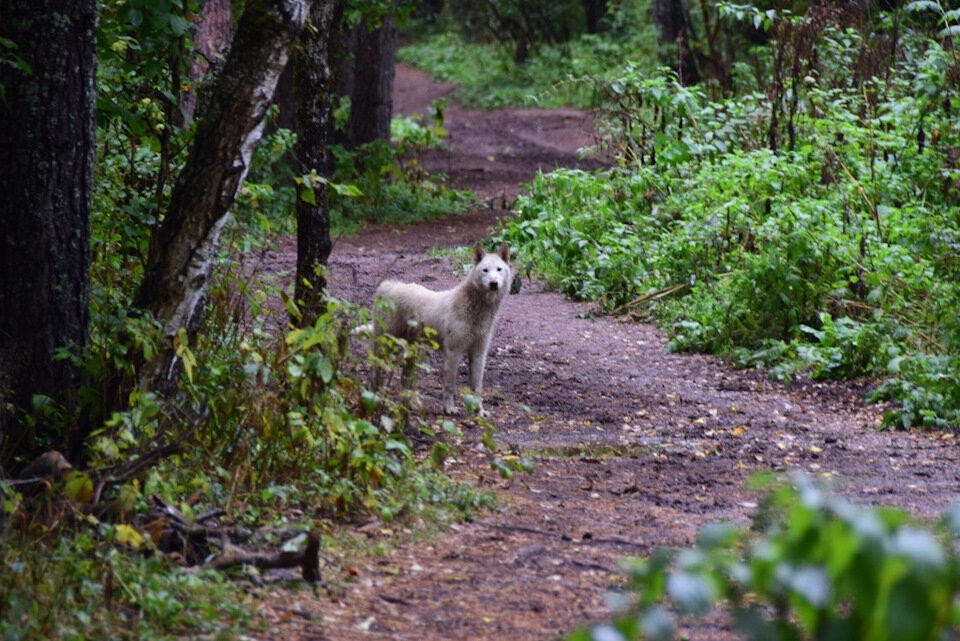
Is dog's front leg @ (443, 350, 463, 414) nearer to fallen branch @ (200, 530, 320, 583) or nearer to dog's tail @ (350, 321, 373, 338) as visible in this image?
dog's tail @ (350, 321, 373, 338)

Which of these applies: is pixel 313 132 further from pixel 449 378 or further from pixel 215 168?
pixel 449 378

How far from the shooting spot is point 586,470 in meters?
6.66

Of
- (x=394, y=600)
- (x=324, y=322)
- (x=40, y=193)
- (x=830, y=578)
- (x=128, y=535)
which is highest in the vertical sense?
(x=40, y=193)

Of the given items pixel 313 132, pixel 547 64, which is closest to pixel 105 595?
pixel 313 132

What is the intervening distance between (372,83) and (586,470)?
12823 millimetres

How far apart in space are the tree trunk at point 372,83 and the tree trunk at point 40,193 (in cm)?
1315

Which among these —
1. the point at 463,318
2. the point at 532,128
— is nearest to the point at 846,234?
the point at 463,318

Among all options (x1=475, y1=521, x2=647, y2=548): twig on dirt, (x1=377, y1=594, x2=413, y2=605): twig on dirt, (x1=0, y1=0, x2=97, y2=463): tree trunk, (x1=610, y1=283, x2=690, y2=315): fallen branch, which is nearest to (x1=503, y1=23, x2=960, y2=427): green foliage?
(x1=610, y1=283, x2=690, y2=315): fallen branch

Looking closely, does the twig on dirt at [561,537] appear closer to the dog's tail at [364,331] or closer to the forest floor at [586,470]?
the forest floor at [586,470]

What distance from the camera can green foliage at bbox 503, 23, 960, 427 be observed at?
28.6 ft

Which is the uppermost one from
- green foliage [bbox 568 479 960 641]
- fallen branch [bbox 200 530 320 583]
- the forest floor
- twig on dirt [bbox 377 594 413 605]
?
green foliage [bbox 568 479 960 641]

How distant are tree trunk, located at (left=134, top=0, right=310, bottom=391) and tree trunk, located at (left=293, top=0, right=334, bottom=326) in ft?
5.22

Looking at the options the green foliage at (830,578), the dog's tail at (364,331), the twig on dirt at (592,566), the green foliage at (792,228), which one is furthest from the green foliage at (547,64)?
the green foliage at (830,578)

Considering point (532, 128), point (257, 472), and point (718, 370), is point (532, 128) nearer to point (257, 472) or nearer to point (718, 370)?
point (718, 370)
